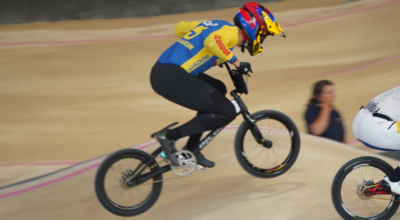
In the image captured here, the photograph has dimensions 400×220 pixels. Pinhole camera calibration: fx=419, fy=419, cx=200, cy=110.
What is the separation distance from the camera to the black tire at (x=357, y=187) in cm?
244

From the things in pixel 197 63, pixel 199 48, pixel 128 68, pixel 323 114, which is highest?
pixel 199 48

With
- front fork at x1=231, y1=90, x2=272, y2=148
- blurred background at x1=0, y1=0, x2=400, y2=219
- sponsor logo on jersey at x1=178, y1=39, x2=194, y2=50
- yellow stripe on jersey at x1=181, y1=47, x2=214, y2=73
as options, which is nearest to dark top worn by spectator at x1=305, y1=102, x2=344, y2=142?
blurred background at x1=0, y1=0, x2=400, y2=219

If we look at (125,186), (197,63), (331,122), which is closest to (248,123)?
(197,63)

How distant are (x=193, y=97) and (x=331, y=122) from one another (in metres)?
1.71

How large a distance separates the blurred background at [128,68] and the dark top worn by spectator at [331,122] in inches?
8.5

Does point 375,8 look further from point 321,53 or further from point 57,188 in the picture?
point 57,188

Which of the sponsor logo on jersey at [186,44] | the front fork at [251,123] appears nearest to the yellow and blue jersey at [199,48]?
the sponsor logo on jersey at [186,44]

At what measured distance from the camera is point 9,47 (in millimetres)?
7875

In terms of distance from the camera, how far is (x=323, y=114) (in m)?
3.81

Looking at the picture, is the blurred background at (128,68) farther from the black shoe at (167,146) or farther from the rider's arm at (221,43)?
the rider's arm at (221,43)

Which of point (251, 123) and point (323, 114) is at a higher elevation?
point (251, 123)

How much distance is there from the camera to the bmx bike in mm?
2793

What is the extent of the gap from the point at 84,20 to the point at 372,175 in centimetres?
784

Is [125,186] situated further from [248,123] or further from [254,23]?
[254,23]
